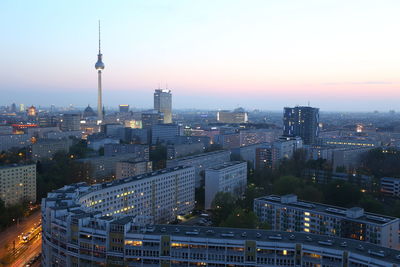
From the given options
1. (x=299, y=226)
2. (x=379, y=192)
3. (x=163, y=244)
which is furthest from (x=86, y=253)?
(x=379, y=192)

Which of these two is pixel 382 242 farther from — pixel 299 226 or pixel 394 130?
pixel 394 130

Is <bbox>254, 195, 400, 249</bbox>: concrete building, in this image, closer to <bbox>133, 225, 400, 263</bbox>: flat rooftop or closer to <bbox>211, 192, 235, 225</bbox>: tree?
<bbox>211, 192, 235, 225</bbox>: tree

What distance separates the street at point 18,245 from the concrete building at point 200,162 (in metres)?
8.39

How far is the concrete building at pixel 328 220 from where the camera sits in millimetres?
12749

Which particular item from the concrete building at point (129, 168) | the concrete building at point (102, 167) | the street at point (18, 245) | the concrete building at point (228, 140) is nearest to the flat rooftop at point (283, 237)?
the street at point (18, 245)

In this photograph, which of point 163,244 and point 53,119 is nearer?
point 163,244

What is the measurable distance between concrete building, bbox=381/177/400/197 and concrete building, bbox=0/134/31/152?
2921 cm

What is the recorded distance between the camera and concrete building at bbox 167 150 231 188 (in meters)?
23.5

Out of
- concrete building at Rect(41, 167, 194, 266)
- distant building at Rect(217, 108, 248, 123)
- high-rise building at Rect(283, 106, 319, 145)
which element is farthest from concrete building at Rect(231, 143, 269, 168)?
distant building at Rect(217, 108, 248, 123)

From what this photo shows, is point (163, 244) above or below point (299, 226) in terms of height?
above

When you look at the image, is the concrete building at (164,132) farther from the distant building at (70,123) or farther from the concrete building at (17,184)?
the concrete building at (17,184)

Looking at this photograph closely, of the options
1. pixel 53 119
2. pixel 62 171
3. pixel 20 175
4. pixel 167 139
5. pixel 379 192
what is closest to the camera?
pixel 20 175

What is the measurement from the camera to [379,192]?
21.1m

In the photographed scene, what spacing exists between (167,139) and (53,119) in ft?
76.0
